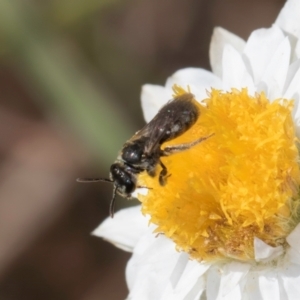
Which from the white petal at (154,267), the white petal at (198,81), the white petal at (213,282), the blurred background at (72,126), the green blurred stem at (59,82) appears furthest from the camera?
the blurred background at (72,126)

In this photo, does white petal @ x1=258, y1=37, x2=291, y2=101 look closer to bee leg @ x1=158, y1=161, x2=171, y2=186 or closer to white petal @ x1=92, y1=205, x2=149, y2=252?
bee leg @ x1=158, y1=161, x2=171, y2=186

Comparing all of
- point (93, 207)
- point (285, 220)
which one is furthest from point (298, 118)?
point (93, 207)

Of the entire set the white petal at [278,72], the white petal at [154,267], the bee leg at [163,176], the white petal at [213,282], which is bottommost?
the white petal at [213,282]

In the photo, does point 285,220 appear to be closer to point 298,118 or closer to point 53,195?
point 298,118

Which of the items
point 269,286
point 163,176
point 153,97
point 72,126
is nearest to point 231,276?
point 269,286

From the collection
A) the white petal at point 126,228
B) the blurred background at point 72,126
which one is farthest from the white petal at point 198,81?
the blurred background at point 72,126

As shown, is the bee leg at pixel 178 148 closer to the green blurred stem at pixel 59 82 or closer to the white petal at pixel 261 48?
the white petal at pixel 261 48
